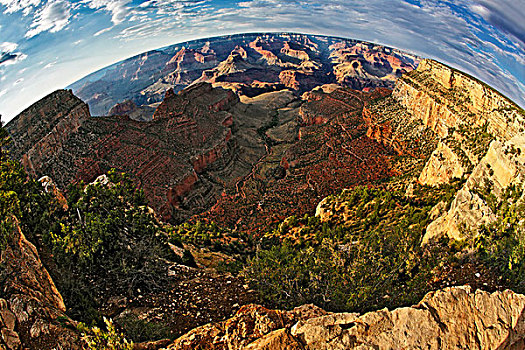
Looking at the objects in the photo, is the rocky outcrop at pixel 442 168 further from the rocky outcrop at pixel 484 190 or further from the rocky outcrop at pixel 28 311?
the rocky outcrop at pixel 28 311

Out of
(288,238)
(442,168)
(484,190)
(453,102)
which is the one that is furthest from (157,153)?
(484,190)

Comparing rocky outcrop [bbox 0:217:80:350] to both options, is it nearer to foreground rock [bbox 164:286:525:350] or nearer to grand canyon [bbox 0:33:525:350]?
grand canyon [bbox 0:33:525:350]

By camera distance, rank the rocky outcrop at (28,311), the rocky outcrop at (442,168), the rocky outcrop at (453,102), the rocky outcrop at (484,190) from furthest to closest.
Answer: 1. the rocky outcrop at (442,168)
2. the rocky outcrop at (453,102)
3. the rocky outcrop at (484,190)
4. the rocky outcrop at (28,311)

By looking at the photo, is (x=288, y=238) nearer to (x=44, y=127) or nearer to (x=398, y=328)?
(x=398, y=328)

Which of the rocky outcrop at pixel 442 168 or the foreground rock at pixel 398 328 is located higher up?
the foreground rock at pixel 398 328

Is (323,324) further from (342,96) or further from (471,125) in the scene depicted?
(342,96)

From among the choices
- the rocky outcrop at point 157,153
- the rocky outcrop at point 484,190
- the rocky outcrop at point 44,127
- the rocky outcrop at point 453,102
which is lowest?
the rocky outcrop at point 157,153

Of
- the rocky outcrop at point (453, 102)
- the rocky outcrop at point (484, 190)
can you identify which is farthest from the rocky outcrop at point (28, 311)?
the rocky outcrop at point (453, 102)
